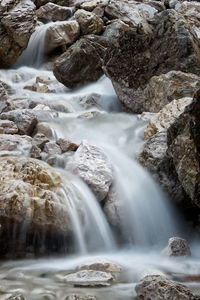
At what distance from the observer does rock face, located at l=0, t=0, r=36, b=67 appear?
50.4 feet

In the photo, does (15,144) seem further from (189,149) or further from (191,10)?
(191,10)

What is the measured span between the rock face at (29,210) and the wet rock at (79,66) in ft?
30.1

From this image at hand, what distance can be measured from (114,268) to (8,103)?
19.1 ft

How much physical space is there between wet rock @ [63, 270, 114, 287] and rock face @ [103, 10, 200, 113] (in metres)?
7.32

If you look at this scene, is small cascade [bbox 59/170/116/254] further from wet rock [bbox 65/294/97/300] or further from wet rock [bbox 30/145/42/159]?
wet rock [bbox 65/294/97/300]

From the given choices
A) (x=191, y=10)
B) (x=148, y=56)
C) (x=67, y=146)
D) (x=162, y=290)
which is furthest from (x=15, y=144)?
(x=191, y=10)

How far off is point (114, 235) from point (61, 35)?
14555mm

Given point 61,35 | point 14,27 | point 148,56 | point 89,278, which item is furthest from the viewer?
point 61,35

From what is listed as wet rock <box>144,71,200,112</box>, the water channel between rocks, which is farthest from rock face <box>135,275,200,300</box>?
wet rock <box>144,71,200,112</box>

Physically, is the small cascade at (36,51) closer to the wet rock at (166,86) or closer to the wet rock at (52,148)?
Result: the wet rock at (166,86)

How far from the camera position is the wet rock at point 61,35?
17.6m

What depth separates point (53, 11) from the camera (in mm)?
20312

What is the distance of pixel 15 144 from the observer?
6.15 metres

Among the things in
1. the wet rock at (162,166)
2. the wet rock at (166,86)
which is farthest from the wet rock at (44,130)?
the wet rock at (166,86)
